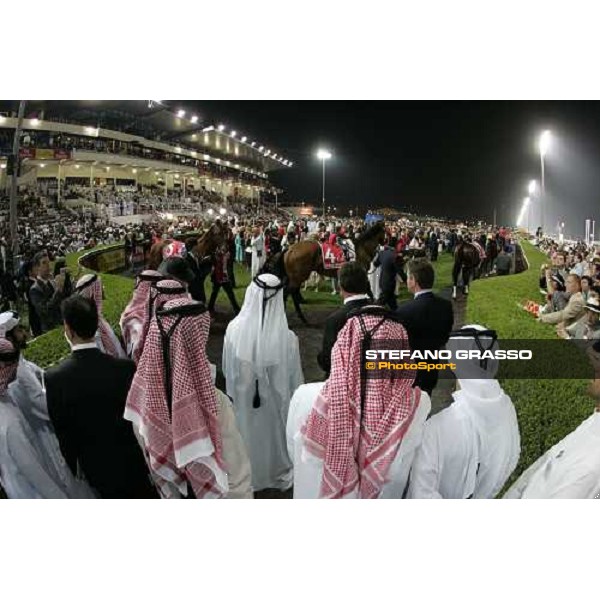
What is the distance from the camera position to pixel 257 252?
15.8ft

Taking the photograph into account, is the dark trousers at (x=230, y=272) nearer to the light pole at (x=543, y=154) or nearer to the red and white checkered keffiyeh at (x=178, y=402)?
the red and white checkered keffiyeh at (x=178, y=402)

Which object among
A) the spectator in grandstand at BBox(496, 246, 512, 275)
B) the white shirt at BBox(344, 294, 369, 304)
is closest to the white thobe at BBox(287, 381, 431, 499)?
the white shirt at BBox(344, 294, 369, 304)

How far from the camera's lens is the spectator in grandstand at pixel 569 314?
3.62 m

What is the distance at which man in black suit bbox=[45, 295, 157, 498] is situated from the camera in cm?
276

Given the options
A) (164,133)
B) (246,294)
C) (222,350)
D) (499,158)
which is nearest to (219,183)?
(164,133)

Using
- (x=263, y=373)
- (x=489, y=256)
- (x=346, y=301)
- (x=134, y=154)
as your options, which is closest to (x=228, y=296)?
(x=263, y=373)

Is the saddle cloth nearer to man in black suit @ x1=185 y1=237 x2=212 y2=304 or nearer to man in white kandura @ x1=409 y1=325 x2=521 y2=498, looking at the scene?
man in black suit @ x1=185 y1=237 x2=212 y2=304

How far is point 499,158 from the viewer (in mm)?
4242

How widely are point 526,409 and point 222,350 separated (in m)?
1.94

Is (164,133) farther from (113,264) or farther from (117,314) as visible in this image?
(117,314)

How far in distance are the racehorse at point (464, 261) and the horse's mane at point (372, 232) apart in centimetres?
60

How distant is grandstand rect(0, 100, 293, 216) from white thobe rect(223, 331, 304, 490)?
1.23 m

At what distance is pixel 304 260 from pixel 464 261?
191cm

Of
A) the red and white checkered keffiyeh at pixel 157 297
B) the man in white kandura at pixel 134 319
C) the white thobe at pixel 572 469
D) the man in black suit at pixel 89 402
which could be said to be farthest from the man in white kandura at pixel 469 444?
the man in white kandura at pixel 134 319
